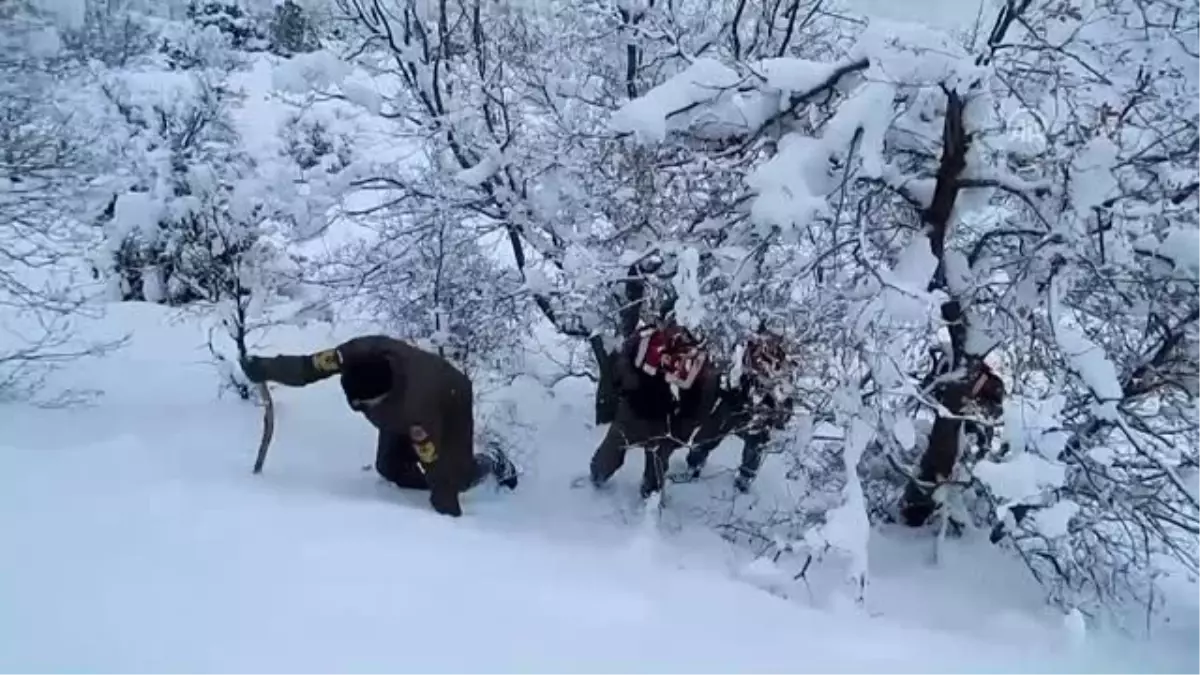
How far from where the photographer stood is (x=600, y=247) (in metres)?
7.98

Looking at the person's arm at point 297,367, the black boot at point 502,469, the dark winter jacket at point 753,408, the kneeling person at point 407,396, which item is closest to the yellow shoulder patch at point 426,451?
the kneeling person at point 407,396

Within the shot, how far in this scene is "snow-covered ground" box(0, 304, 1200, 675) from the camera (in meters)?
3.43

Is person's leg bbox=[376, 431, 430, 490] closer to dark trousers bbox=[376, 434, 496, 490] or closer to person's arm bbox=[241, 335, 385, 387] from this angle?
dark trousers bbox=[376, 434, 496, 490]

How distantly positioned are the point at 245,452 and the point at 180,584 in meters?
3.45

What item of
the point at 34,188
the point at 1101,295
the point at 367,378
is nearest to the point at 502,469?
the point at 367,378

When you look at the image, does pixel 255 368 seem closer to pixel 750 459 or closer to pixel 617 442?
pixel 617 442

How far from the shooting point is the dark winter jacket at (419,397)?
228 inches

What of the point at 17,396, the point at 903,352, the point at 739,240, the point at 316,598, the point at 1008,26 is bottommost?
the point at 17,396

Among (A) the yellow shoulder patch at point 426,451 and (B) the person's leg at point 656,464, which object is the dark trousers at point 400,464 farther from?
(B) the person's leg at point 656,464

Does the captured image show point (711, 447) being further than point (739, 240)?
Yes

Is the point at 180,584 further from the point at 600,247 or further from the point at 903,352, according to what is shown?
the point at 600,247

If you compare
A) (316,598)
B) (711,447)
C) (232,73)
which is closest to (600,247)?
(711,447)

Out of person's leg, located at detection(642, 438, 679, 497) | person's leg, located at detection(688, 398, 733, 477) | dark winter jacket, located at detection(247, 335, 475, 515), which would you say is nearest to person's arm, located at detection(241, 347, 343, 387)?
dark winter jacket, located at detection(247, 335, 475, 515)

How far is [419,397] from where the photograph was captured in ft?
19.6
